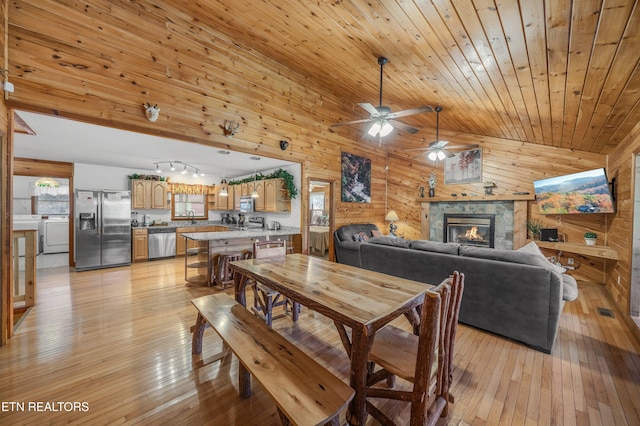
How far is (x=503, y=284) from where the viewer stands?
243 cm

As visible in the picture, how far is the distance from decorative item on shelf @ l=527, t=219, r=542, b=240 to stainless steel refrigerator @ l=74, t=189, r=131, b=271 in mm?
8508

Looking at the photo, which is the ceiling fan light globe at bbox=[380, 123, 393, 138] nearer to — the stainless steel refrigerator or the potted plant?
the potted plant

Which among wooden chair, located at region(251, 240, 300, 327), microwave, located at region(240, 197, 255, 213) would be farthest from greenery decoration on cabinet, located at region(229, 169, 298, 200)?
wooden chair, located at region(251, 240, 300, 327)

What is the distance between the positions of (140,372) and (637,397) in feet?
12.2

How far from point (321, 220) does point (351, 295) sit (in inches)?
266

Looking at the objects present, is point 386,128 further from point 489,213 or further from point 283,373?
point 489,213

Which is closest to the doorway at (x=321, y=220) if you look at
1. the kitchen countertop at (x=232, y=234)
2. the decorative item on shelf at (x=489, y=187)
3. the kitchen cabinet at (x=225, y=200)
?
the kitchen countertop at (x=232, y=234)

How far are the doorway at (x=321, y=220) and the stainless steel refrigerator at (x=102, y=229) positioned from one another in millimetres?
4096

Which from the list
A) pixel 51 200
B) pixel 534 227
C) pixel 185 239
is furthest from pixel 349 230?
pixel 51 200

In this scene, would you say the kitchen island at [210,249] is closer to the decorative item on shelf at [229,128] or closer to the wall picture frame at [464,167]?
the decorative item on shelf at [229,128]

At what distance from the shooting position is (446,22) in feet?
7.30

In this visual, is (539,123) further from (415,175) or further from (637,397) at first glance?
(637,397)

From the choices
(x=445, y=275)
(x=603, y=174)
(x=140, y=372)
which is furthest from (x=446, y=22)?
(x=140, y=372)

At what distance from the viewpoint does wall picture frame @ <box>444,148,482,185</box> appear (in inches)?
223
